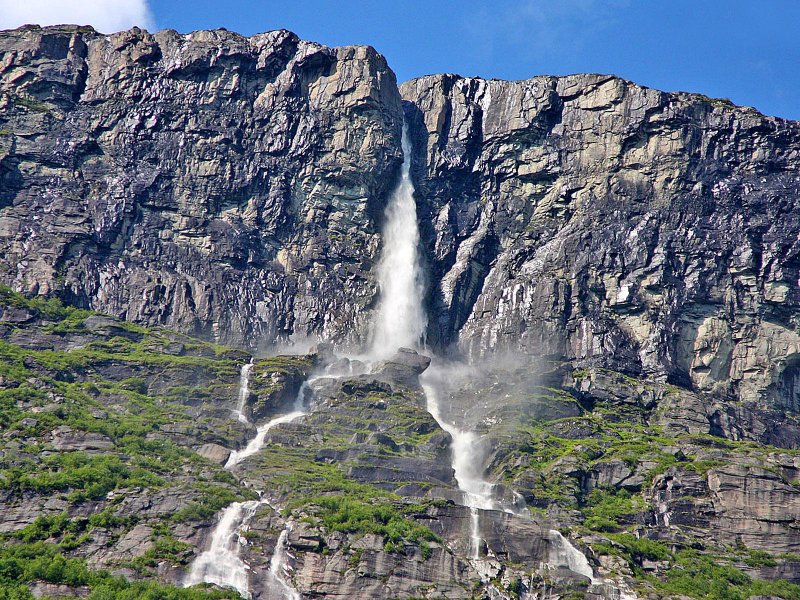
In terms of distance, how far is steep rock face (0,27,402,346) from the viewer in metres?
142

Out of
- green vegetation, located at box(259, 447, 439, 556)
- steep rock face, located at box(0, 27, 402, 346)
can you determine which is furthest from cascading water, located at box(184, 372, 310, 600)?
steep rock face, located at box(0, 27, 402, 346)

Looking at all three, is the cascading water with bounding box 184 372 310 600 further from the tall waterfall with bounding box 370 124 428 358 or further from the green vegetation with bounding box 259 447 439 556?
the tall waterfall with bounding box 370 124 428 358

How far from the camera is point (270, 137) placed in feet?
511

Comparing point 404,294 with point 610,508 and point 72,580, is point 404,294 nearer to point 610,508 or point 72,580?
point 610,508

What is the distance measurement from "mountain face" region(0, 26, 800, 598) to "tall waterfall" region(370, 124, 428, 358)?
1.74 metres

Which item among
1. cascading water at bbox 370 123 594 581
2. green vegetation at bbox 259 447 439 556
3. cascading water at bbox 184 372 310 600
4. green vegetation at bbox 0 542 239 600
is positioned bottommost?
green vegetation at bbox 0 542 239 600

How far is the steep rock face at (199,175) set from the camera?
14150 centimetres

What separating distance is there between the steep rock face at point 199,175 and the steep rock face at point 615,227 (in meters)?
11.8

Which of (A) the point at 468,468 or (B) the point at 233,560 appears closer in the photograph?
(B) the point at 233,560

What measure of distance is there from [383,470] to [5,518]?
117 feet

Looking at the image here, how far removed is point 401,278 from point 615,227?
29675 mm

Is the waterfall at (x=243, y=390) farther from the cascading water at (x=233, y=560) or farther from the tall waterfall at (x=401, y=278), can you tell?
the tall waterfall at (x=401, y=278)

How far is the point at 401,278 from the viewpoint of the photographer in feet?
502

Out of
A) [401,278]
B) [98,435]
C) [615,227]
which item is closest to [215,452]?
[98,435]
